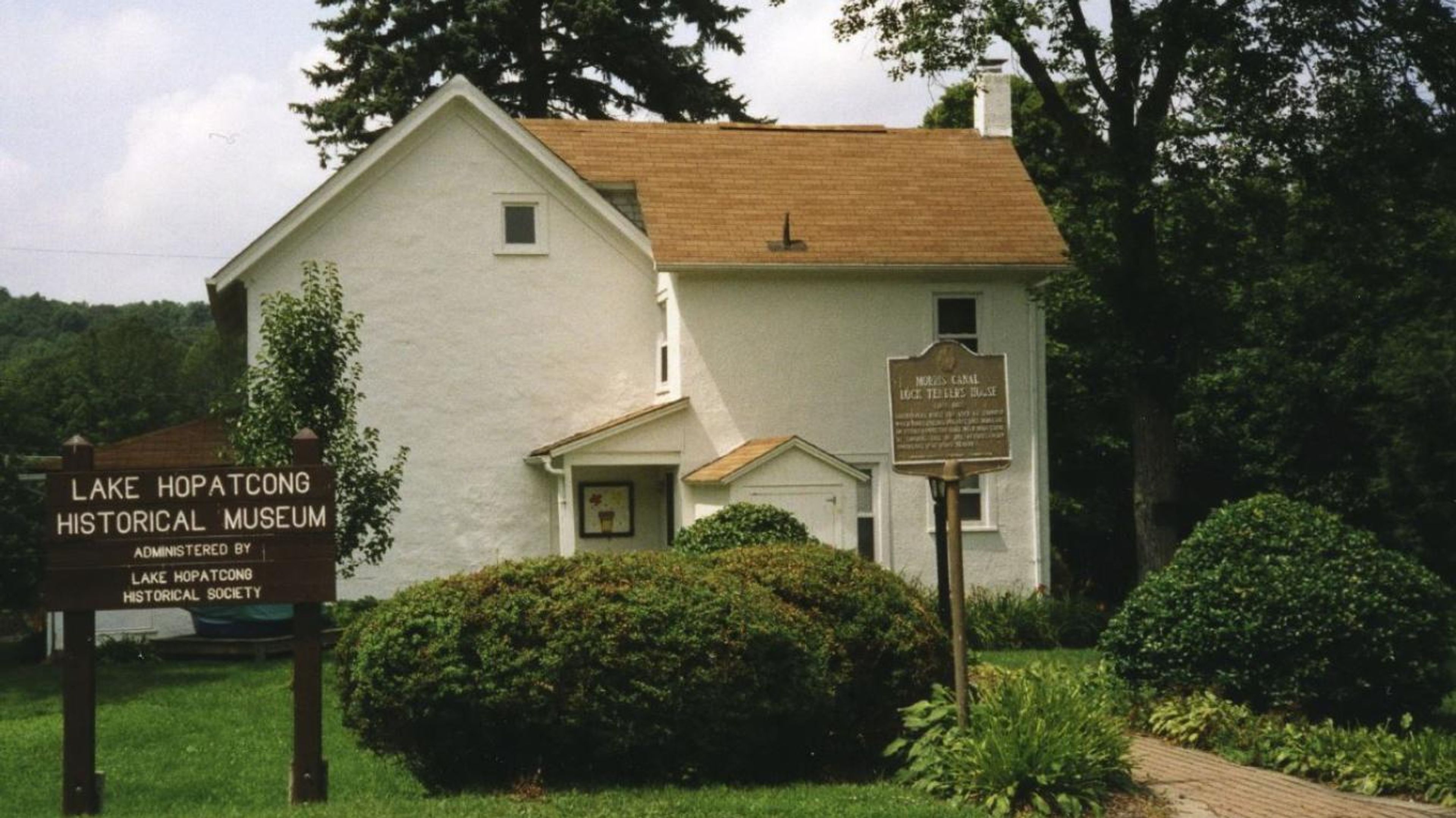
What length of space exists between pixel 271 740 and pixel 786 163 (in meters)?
15.4

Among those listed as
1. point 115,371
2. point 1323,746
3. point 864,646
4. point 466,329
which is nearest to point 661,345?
point 466,329

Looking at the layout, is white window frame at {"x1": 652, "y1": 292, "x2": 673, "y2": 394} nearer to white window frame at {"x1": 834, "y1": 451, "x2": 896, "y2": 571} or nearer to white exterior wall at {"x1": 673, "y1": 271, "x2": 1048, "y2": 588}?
white exterior wall at {"x1": 673, "y1": 271, "x2": 1048, "y2": 588}

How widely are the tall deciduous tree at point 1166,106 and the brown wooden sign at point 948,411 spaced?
10227 millimetres

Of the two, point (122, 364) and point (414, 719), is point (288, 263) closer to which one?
point (414, 719)

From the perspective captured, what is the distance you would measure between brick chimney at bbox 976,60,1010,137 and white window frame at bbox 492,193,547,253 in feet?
28.7

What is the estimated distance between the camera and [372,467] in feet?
63.1

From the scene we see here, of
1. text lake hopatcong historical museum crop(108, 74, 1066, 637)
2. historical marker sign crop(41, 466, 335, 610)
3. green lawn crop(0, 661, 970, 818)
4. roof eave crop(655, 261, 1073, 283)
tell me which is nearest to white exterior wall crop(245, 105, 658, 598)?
text lake hopatcong historical museum crop(108, 74, 1066, 637)

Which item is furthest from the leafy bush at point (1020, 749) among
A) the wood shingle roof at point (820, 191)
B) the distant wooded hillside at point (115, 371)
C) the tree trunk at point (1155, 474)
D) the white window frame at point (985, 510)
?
the distant wooded hillside at point (115, 371)

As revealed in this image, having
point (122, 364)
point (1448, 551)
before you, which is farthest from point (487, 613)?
point (122, 364)

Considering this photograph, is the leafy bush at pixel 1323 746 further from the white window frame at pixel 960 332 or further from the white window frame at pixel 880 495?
the white window frame at pixel 960 332

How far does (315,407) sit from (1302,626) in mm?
10894

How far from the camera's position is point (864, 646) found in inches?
449

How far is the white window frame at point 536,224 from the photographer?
2450 centimetres

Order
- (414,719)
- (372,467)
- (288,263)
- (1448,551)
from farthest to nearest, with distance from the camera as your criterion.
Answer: (1448,551)
(288,263)
(372,467)
(414,719)
